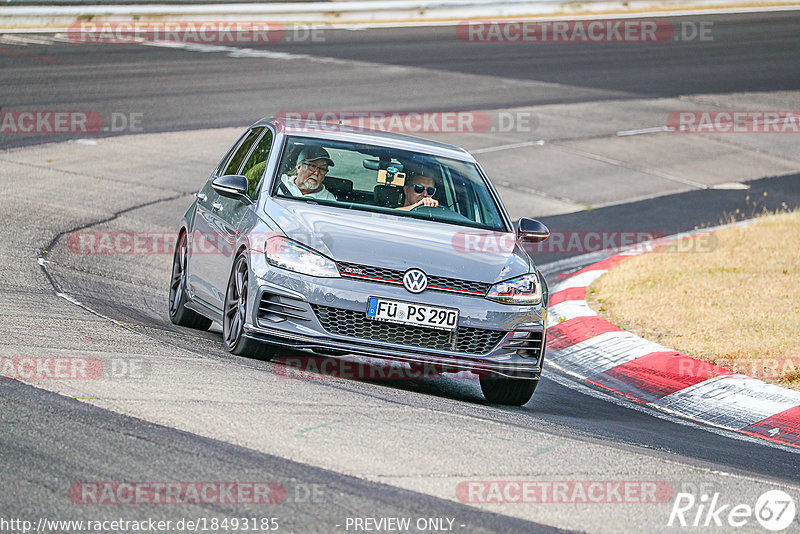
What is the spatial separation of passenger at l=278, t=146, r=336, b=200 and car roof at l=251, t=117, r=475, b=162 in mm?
279

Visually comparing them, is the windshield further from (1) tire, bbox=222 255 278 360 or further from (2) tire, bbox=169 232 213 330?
(2) tire, bbox=169 232 213 330

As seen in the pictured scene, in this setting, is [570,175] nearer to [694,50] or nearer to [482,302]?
[482,302]

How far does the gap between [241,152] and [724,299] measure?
4659 mm

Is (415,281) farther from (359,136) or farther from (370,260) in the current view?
(359,136)

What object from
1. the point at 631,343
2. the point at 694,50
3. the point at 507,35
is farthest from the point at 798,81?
the point at 631,343

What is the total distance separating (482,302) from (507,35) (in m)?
24.5

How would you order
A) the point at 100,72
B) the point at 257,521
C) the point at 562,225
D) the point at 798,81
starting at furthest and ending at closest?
the point at 798,81
the point at 100,72
the point at 562,225
the point at 257,521

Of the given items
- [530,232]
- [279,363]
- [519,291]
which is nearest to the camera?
[519,291]

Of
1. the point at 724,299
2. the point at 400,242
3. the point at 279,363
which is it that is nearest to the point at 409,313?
the point at 400,242

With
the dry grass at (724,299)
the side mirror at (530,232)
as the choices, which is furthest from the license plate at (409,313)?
the dry grass at (724,299)

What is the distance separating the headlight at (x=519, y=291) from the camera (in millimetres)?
7430

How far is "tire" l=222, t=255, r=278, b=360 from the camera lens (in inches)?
296

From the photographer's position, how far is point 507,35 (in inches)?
1218

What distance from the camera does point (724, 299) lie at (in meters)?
11.0
